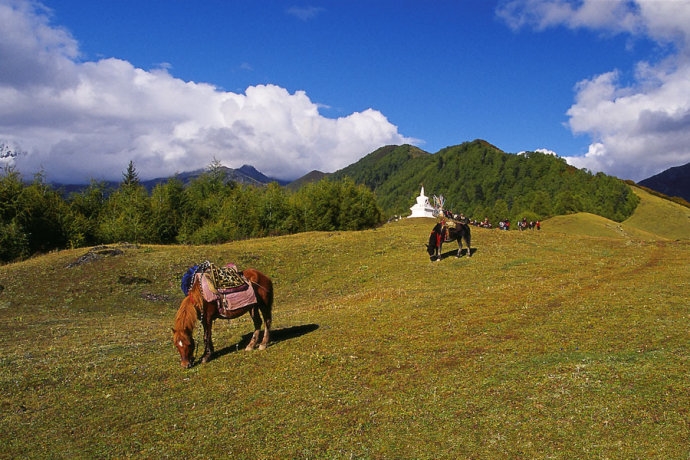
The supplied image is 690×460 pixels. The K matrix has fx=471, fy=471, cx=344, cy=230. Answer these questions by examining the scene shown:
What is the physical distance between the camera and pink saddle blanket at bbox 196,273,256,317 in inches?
553

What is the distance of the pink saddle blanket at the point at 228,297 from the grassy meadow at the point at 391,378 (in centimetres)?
153

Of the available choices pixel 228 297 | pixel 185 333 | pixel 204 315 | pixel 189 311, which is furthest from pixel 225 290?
pixel 185 333

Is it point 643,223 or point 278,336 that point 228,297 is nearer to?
point 278,336

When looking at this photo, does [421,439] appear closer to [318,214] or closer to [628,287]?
[628,287]

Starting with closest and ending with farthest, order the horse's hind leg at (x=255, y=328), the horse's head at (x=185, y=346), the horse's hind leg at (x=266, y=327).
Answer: the horse's head at (x=185, y=346)
the horse's hind leg at (x=255, y=328)
the horse's hind leg at (x=266, y=327)

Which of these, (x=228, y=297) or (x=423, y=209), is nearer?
(x=228, y=297)

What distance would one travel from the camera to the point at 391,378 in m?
11.3

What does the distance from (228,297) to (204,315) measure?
34.1 inches

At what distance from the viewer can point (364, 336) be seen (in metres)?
15.3

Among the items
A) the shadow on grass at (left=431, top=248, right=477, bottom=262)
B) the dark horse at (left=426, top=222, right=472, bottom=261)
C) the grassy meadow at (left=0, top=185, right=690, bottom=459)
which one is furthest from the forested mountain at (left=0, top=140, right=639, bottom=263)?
the dark horse at (left=426, top=222, right=472, bottom=261)

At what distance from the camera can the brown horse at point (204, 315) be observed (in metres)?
13.5

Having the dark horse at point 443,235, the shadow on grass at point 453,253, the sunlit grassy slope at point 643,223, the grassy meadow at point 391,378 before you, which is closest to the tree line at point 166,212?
the grassy meadow at point 391,378

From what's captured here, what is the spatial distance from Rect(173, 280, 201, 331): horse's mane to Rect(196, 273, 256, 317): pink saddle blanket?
10.0 inches

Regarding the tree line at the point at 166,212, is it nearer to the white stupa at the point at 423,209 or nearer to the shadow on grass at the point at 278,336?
the white stupa at the point at 423,209
